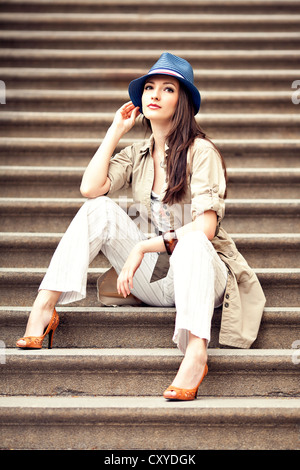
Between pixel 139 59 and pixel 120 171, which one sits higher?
pixel 139 59

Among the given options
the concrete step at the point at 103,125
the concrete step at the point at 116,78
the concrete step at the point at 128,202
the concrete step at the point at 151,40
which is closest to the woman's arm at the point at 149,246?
the concrete step at the point at 128,202

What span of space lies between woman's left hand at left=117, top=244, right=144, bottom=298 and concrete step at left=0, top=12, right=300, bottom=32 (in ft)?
9.04

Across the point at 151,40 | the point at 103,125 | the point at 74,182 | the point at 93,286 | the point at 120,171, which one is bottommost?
the point at 93,286

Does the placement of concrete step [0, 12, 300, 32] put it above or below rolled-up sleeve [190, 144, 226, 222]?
above

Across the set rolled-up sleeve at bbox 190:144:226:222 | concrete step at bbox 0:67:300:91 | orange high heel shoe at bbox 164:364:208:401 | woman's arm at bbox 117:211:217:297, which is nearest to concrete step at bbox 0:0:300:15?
concrete step at bbox 0:67:300:91

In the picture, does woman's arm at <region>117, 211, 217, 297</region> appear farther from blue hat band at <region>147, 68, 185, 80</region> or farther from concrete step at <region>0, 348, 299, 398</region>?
blue hat band at <region>147, 68, 185, 80</region>

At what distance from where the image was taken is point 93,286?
235cm

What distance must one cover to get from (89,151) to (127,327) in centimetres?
137

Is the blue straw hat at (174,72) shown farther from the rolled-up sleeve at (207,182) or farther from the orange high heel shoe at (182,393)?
the orange high heel shoe at (182,393)

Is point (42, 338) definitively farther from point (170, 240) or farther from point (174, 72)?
point (174, 72)

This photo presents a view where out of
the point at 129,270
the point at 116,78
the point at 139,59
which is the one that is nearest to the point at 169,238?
the point at 129,270

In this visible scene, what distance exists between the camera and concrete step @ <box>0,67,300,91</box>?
3.58 m

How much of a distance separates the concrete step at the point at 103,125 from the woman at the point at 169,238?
0.98 meters

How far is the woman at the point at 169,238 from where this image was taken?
1.79 meters
